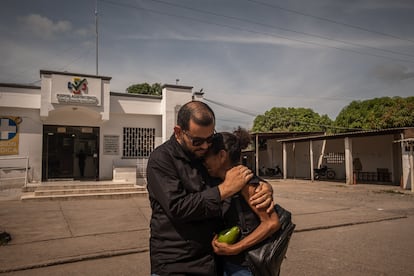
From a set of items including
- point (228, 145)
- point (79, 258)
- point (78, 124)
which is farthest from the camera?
point (78, 124)

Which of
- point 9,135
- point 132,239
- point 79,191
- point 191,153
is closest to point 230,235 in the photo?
point 191,153

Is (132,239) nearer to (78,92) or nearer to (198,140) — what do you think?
(198,140)

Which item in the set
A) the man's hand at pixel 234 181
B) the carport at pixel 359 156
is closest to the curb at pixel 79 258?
A: the man's hand at pixel 234 181

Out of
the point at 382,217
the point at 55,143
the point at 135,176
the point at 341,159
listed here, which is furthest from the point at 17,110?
the point at 341,159

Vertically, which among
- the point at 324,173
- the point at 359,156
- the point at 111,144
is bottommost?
the point at 324,173

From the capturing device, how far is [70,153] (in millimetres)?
14352

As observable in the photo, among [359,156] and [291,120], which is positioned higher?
[291,120]

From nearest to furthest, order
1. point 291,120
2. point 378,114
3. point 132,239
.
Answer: point 132,239 → point 378,114 → point 291,120

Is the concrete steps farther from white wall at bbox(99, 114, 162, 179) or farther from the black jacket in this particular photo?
the black jacket

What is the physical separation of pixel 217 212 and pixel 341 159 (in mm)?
23521

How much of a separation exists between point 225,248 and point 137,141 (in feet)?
44.8

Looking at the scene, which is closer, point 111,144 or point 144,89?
point 111,144

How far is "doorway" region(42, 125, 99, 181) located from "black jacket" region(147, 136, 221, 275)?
43.3ft

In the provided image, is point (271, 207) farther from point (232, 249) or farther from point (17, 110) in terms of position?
point (17, 110)
